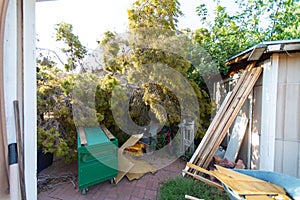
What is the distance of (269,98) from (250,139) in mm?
1130

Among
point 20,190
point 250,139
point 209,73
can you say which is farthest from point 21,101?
point 209,73

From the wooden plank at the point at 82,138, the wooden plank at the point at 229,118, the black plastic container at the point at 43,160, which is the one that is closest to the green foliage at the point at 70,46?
the wooden plank at the point at 82,138

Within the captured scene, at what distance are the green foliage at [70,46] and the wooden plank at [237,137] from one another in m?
4.73

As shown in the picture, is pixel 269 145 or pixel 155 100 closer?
pixel 269 145

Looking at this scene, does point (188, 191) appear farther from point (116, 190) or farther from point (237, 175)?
point (116, 190)

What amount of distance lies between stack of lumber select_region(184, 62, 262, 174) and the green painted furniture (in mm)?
1368

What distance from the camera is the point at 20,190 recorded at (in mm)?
1087

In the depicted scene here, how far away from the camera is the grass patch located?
2.41m

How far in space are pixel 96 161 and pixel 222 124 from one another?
7.74 ft

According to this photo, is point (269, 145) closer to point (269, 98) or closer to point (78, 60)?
point (269, 98)

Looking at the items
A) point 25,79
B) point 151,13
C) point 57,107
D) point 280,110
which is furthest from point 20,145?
point 151,13

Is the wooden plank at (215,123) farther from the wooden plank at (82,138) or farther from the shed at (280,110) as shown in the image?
the wooden plank at (82,138)

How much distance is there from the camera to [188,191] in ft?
8.29

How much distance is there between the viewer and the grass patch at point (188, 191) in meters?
2.41
